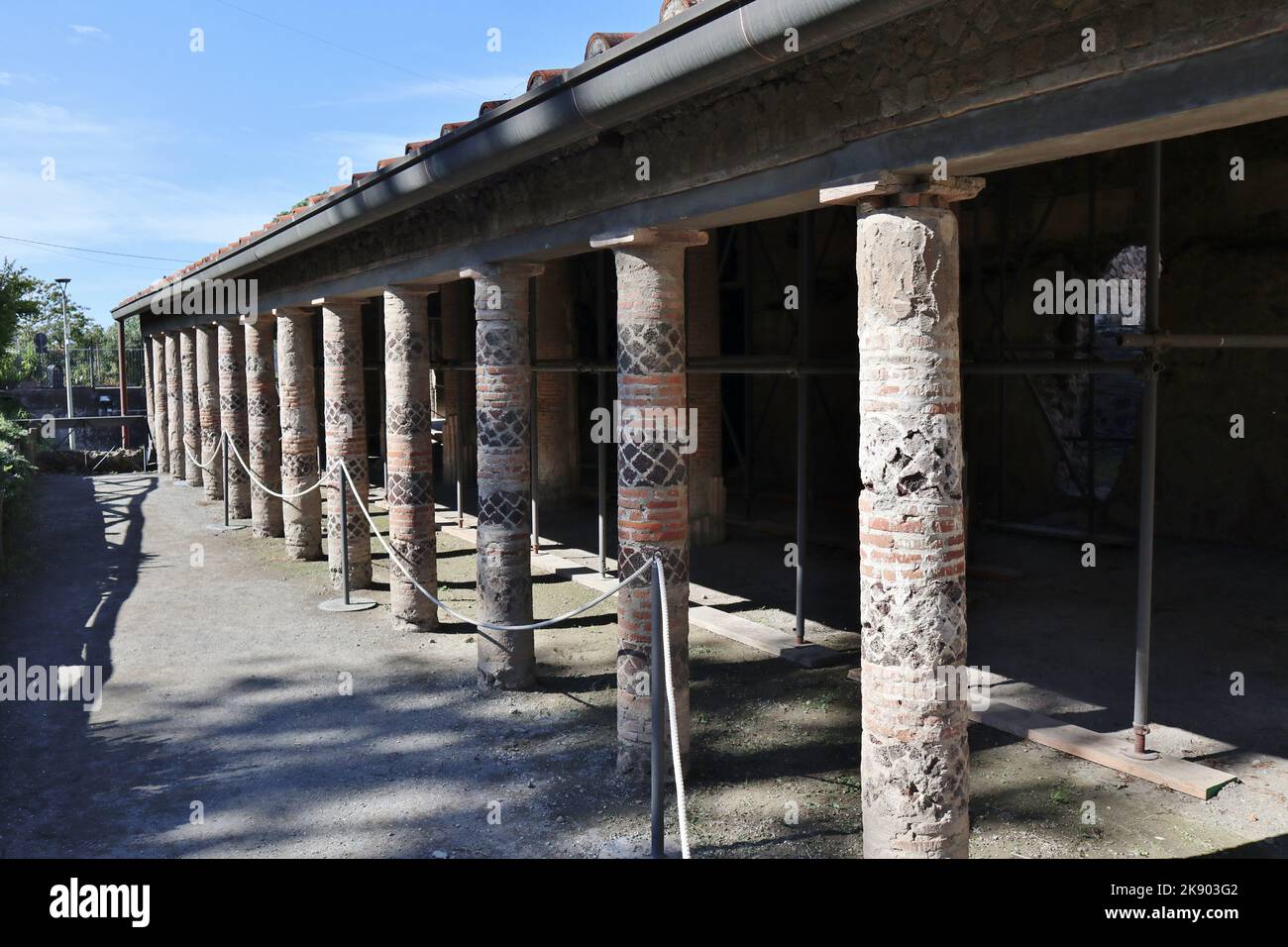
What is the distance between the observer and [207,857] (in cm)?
496

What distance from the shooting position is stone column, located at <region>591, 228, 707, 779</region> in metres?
5.75

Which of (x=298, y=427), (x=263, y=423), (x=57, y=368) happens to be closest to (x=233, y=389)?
(x=263, y=423)

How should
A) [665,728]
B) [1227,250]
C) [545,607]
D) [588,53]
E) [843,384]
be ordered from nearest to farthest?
[588,53] < [665,728] < [545,607] < [1227,250] < [843,384]

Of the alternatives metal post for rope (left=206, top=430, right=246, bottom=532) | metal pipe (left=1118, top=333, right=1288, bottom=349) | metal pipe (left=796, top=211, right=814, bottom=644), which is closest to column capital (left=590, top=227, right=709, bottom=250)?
metal pipe (left=796, top=211, right=814, bottom=644)

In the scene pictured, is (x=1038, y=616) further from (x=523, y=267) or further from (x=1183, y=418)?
(x=523, y=267)

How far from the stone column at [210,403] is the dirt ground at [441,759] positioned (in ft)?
24.8

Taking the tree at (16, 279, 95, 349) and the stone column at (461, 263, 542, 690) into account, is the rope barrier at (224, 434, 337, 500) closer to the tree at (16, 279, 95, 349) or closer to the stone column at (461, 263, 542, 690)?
the stone column at (461, 263, 542, 690)

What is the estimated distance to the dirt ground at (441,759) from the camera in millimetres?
5121

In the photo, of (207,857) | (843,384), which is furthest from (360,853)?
(843,384)

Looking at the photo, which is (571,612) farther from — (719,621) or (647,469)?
(719,621)

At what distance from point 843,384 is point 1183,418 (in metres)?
4.59

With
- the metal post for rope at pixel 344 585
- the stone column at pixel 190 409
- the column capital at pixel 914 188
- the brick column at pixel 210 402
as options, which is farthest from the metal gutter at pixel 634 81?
the stone column at pixel 190 409

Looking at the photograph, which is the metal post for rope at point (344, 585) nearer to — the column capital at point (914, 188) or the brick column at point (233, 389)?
the brick column at point (233, 389)

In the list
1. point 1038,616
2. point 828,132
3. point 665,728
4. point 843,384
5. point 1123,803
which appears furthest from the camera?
point 843,384
